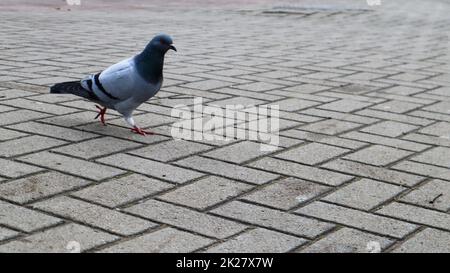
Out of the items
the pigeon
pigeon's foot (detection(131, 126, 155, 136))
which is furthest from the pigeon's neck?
pigeon's foot (detection(131, 126, 155, 136))

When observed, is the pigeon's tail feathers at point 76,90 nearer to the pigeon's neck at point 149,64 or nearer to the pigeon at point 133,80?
the pigeon at point 133,80

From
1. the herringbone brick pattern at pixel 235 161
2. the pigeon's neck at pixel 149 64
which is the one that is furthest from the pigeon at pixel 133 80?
the herringbone brick pattern at pixel 235 161

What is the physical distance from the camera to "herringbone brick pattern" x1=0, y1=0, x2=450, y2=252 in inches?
129

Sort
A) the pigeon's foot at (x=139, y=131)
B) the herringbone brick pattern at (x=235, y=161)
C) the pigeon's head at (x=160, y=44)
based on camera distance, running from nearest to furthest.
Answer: the herringbone brick pattern at (x=235, y=161) → the pigeon's head at (x=160, y=44) → the pigeon's foot at (x=139, y=131)

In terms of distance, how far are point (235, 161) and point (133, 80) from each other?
83 cm

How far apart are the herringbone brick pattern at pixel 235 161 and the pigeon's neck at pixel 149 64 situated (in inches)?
16.2

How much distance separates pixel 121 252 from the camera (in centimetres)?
301

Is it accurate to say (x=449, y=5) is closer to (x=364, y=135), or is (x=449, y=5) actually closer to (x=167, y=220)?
(x=364, y=135)

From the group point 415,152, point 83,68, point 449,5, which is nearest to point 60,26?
point 83,68

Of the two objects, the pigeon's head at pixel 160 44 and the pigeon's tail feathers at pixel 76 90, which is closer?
the pigeon's head at pixel 160 44

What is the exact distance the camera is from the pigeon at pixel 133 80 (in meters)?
4.59

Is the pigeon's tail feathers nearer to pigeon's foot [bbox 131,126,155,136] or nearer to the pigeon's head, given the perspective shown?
pigeon's foot [bbox 131,126,155,136]

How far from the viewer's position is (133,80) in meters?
4.59
